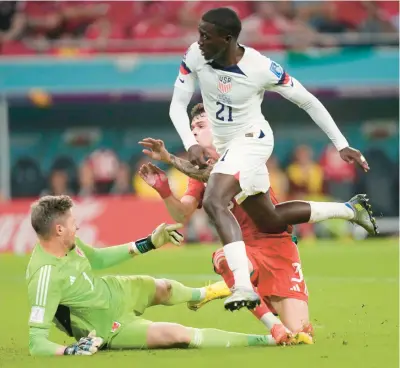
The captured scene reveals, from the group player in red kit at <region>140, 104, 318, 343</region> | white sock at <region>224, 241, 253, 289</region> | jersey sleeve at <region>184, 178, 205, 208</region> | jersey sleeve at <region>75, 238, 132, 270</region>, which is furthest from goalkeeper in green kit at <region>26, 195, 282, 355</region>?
jersey sleeve at <region>184, 178, 205, 208</region>

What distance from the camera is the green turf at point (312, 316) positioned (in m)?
6.89

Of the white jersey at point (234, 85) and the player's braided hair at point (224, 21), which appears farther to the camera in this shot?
the white jersey at point (234, 85)

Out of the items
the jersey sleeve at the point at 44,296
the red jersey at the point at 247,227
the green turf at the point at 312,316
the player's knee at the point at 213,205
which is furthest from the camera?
the red jersey at the point at 247,227

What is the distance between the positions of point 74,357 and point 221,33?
2.50m

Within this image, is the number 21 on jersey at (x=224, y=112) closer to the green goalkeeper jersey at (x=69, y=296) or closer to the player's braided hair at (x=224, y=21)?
the player's braided hair at (x=224, y=21)

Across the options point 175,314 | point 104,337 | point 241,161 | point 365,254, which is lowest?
point 365,254

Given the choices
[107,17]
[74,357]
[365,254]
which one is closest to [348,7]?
[107,17]

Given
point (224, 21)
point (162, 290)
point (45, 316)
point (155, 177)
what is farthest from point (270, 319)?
point (224, 21)

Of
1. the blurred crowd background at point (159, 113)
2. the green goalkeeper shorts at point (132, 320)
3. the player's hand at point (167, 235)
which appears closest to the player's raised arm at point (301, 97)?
the player's hand at point (167, 235)

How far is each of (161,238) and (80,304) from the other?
2.93 ft

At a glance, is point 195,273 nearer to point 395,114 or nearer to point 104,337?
point 104,337

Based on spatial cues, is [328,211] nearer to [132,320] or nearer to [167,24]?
[132,320]

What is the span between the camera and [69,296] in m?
7.25

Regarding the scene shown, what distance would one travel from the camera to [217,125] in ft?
26.1
